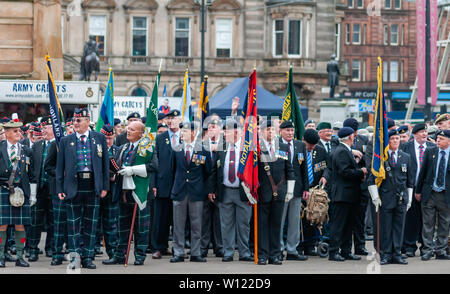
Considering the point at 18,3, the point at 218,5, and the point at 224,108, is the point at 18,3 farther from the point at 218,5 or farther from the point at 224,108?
the point at 218,5

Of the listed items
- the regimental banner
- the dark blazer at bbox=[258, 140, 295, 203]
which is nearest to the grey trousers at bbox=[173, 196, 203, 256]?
the dark blazer at bbox=[258, 140, 295, 203]

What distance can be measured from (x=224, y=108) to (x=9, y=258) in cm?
1269

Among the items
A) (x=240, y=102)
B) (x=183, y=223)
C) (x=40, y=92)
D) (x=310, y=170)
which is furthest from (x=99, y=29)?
(x=183, y=223)

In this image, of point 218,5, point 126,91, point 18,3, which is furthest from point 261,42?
point 18,3

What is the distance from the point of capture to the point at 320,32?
53.4m

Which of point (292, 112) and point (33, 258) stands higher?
point (292, 112)

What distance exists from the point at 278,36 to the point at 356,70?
106ft

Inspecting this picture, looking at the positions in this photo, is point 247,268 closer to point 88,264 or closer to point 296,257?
point 296,257

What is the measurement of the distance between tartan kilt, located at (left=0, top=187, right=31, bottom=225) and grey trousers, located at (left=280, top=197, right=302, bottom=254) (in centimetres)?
403

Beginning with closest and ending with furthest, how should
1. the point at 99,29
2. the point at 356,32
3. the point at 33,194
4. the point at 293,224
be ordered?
the point at 33,194 → the point at 293,224 → the point at 99,29 → the point at 356,32

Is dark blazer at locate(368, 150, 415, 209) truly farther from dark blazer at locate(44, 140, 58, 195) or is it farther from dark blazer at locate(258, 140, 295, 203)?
dark blazer at locate(44, 140, 58, 195)

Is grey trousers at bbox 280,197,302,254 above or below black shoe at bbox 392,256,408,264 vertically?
above

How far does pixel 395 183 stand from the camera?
1426 cm

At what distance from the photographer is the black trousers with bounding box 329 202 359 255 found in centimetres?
1483
